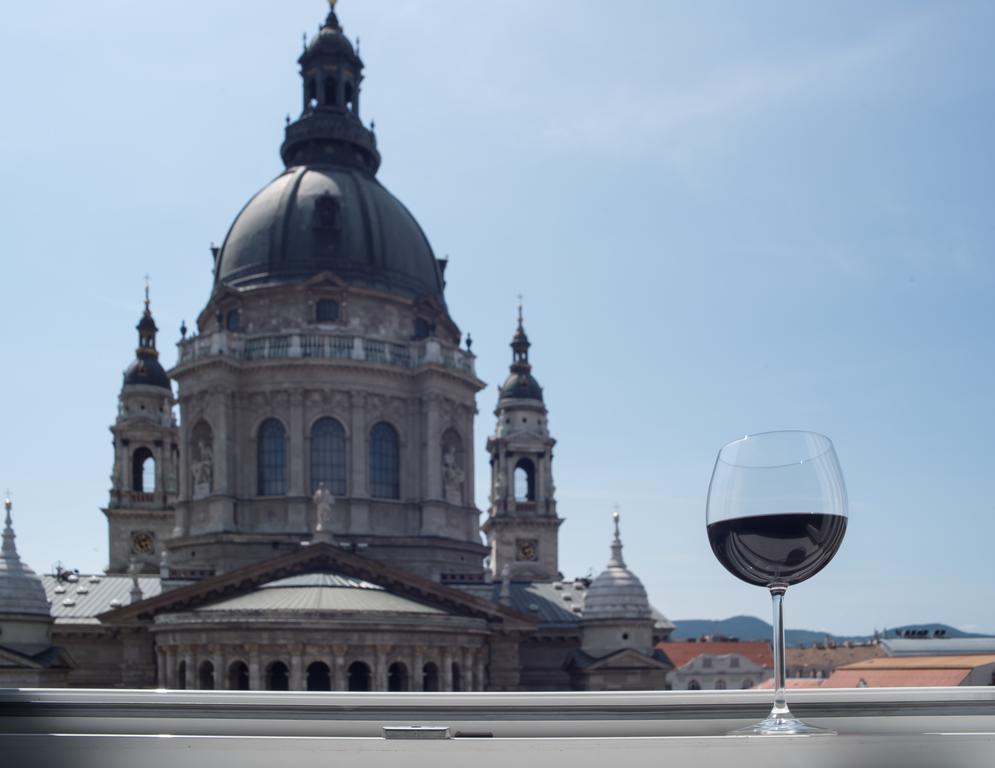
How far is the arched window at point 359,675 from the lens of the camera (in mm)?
46250

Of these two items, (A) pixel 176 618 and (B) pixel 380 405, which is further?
(B) pixel 380 405

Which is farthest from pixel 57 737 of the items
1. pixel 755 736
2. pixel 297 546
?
pixel 297 546

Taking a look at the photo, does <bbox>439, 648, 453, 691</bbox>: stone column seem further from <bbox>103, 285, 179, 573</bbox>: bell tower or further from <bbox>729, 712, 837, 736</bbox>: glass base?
<bbox>729, 712, 837, 736</bbox>: glass base

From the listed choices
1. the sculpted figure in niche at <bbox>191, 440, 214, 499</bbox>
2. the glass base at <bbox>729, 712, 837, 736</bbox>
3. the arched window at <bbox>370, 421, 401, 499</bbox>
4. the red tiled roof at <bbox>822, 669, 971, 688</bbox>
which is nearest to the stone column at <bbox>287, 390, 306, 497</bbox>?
the arched window at <bbox>370, 421, 401, 499</bbox>

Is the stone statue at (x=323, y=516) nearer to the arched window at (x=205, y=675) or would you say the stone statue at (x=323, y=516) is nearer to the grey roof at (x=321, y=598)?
the grey roof at (x=321, y=598)

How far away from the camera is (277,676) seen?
152ft

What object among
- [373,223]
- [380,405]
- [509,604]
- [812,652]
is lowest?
[812,652]

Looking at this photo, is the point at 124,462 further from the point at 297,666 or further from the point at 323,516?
the point at 297,666

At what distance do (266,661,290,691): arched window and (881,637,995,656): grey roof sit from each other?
4504 centimetres

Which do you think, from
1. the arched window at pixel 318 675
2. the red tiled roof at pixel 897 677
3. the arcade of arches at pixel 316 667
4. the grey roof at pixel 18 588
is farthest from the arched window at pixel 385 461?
the red tiled roof at pixel 897 677

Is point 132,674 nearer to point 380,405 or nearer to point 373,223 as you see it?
point 380,405

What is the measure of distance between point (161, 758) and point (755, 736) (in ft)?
4.77

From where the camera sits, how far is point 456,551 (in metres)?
56.3

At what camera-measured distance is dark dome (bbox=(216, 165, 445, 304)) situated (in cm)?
5775
